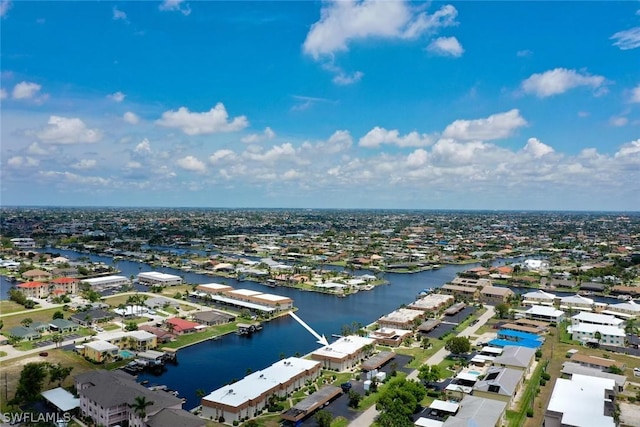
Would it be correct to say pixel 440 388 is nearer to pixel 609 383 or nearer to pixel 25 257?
pixel 609 383

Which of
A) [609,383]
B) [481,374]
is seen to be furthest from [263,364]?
[609,383]

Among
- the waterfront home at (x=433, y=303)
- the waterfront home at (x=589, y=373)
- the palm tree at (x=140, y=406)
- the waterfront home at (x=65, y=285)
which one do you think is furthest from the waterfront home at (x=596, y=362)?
the waterfront home at (x=65, y=285)

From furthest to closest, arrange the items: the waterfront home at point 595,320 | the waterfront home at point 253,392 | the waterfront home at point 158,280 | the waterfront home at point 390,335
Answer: the waterfront home at point 158,280 → the waterfront home at point 595,320 → the waterfront home at point 390,335 → the waterfront home at point 253,392

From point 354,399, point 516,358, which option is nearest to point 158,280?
point 354,399

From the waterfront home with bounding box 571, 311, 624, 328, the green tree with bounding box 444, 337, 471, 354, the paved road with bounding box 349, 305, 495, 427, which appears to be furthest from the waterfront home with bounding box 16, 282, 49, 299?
the waterfront home with bounding box 571, 311, 624, 328

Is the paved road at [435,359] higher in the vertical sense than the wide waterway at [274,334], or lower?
higher

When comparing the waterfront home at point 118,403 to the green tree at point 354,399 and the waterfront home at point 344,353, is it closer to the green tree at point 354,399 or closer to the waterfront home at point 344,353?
the green tree at point 354,399

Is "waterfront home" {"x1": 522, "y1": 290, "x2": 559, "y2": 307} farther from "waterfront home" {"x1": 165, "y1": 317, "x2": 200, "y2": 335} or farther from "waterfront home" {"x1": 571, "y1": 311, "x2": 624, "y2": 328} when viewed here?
"waterfront home" {"x1": 165, "y1": 317, "x2": 200, "y2": 335}
